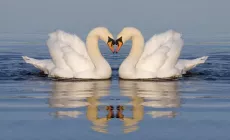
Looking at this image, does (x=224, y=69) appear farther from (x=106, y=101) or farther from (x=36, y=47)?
(x=36, y=47)

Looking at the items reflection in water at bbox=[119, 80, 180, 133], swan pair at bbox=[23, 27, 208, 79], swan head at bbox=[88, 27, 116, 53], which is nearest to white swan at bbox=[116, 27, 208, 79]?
swan pair at bbox=[23, 27, 208, 79]

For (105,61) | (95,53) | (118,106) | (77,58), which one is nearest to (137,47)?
(105,61)

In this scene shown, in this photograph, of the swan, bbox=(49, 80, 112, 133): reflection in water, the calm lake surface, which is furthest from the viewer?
the swan

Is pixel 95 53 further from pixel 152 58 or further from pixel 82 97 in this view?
pixel 82 97

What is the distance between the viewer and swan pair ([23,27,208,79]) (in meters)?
18.1

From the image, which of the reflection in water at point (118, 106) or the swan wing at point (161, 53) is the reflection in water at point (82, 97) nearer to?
the reflection in water at point (118, 106)

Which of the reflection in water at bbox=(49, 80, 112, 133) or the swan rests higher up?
the swan

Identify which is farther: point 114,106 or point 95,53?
point 95,53

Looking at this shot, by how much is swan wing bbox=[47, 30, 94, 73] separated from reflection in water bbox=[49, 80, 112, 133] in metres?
0.92

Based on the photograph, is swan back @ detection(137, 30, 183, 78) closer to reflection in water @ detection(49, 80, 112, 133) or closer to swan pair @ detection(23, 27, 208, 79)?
swan pair @ detection(23, 27, 208, 79)

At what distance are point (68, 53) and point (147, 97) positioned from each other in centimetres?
455

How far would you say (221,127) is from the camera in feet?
35.0

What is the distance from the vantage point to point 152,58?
1816cm

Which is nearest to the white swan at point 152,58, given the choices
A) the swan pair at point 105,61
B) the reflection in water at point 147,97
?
the swan pair at point 105,61
